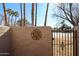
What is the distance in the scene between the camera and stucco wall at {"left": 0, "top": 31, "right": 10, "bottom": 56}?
15.3 ft

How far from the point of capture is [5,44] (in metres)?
4.66

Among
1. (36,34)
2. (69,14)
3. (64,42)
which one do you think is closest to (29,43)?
(36,34)

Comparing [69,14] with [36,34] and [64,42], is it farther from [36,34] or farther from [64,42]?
[36,34]

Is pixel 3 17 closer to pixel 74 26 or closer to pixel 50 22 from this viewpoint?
pixel 50 22

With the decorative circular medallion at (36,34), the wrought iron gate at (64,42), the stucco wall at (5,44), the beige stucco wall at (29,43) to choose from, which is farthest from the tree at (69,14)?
the stucco wall at (5,44)

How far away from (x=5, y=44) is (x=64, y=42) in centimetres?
125

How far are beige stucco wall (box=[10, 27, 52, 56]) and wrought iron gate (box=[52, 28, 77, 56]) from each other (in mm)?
108

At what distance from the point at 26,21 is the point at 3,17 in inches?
19.1

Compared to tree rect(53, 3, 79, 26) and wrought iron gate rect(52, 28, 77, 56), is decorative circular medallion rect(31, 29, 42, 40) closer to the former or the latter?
wrought iron gate rect(52, 28, 77, 56)

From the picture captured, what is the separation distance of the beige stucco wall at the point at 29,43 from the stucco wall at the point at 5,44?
0.32 feet

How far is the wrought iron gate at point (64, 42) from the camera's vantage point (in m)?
4.71

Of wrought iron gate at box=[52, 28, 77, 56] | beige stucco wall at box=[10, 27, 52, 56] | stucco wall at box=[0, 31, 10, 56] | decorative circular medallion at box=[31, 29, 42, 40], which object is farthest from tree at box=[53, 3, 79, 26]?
stucco wall at box=[0, 31, 10, 56]

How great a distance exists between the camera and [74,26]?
4.67 meters

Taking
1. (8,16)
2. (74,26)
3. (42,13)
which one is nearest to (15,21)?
(8,16)
